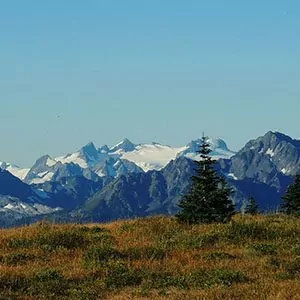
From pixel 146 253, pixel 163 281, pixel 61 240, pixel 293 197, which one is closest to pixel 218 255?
pixel 146 253

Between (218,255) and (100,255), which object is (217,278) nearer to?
(218,255)

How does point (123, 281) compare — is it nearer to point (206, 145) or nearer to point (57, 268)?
point (57, 268)

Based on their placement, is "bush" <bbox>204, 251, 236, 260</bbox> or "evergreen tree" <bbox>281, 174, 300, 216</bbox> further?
"evergreen tree" <bbox>281, 174, 300, 216</bbox>

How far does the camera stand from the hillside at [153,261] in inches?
537

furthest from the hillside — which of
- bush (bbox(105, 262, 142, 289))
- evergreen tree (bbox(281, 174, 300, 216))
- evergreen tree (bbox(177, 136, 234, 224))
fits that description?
evergreen tree (bbox(281, 174, 300, 216))

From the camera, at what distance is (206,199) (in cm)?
3244

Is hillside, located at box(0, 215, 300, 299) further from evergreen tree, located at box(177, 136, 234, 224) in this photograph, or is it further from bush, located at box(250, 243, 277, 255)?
evergreen tree, located at box(177, 136, 234, 224)

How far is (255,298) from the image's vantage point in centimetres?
1247

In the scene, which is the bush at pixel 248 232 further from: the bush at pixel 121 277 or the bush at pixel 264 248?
the bush at pixel 121 277

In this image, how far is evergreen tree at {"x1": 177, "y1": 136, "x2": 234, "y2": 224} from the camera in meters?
28.9

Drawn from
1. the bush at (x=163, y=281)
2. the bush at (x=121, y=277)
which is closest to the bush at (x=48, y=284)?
the bush at (x=121, y=277)

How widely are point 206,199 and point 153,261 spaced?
51.1 ft

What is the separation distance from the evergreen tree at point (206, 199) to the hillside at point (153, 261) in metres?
4.93

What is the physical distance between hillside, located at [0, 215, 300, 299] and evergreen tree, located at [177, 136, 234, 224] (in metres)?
4.93
